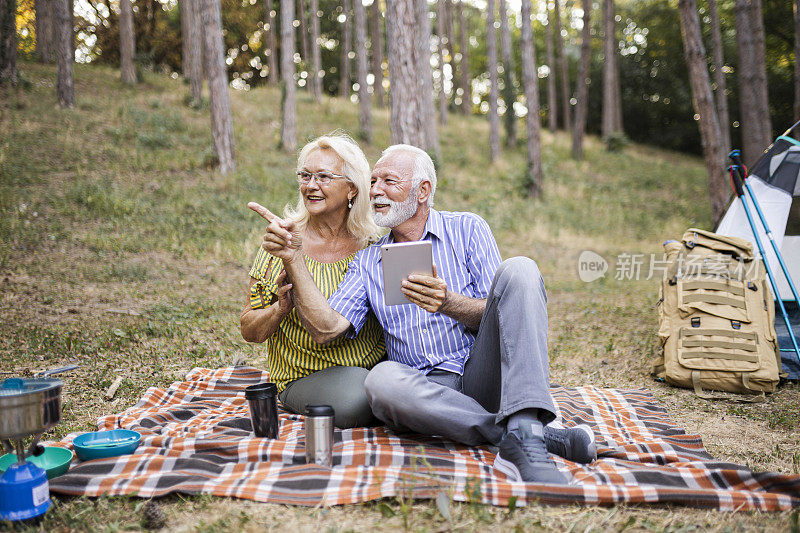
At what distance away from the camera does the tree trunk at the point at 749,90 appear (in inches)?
382

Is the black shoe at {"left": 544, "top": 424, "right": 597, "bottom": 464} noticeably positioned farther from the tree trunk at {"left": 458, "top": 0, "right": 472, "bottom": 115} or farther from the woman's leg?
the tree trunk at {"left": 458, "top": 0, "right": 472, "bottom": 115}

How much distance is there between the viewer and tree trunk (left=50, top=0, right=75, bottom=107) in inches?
469

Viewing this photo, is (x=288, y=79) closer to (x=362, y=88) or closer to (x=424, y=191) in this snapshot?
(x=362, y=88)

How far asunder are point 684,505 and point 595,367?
271cm

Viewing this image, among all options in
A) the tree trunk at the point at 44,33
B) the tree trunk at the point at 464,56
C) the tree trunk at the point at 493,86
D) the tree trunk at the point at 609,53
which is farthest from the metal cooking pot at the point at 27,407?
the tree trunk at the point at 464,56

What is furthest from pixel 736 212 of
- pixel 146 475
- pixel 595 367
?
pixel 146 475

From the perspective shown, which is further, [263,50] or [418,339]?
[263,50]

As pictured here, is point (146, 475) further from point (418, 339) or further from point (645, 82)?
point (645, 82)

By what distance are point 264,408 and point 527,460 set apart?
4.11ft

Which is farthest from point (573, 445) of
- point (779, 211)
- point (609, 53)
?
point (609, 53)

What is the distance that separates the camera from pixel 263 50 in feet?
92.4

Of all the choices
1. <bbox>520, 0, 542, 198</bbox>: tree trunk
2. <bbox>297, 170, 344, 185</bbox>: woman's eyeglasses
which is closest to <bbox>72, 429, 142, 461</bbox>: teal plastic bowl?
<bbox>297, 170, 344, 185</bbox>: woman's eyeglasses

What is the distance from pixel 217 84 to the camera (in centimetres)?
1053

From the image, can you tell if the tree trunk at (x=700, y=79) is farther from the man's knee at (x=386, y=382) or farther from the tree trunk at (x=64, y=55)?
the tree trunk at (x=64, y=55)
